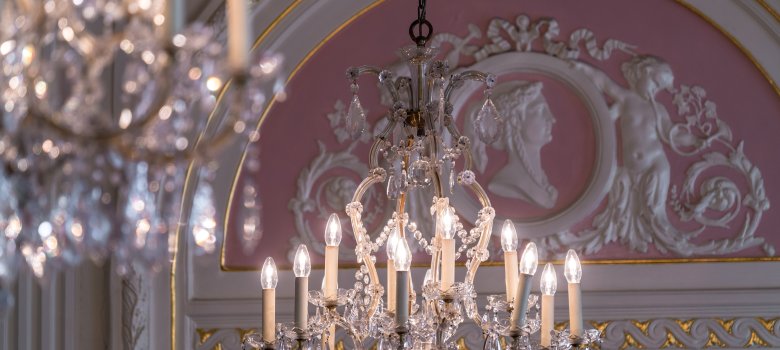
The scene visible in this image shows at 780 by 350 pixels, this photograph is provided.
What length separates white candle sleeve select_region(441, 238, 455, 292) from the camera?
3.02 m

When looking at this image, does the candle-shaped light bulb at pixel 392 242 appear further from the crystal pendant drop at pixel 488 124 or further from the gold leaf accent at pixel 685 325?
the gold leaf accent at pixel 685 325

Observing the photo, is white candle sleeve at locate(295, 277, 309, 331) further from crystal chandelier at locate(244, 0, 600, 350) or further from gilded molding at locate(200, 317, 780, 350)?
gilded molding at locate(200, 317, 780, 350)

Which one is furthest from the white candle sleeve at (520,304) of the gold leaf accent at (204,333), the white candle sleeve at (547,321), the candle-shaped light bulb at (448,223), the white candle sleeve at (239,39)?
the gold leaf accent at (204,333)

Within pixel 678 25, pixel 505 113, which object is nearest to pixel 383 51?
pixel 505 113

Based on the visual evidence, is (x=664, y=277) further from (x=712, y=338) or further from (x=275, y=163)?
(x=275, y=163)

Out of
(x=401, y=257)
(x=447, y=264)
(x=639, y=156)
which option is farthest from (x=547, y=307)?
(x=639, y=156)

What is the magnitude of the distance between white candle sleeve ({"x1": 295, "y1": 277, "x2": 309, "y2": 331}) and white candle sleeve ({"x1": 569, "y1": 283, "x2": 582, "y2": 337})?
0.66 metres

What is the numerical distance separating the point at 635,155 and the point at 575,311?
185 centimetres

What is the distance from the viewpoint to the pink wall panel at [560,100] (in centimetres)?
475

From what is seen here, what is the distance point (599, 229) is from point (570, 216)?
0.41 feet

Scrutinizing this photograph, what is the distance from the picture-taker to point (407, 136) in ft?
10.3

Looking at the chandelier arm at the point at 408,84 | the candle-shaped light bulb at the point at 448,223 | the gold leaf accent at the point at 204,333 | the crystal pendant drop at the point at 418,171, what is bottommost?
the gold leaf accent at the point at 204,333

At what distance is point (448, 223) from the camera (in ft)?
10.3

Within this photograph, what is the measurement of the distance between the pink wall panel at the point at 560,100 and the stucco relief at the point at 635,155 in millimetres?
24
